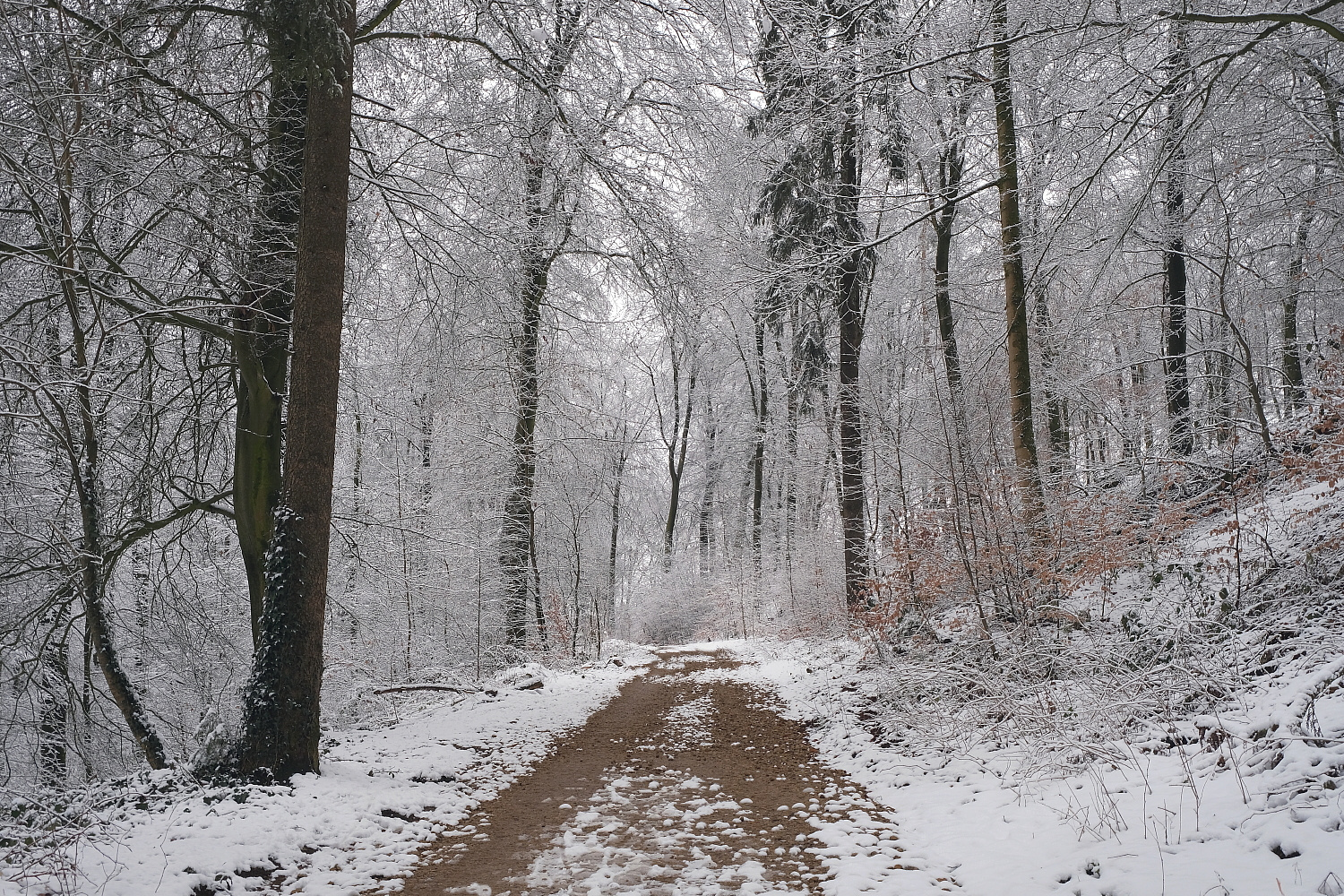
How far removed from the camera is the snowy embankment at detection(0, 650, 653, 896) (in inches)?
137

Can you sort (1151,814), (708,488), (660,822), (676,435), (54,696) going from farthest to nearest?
1. (708,488)
2. (676,435)
3. (54,696)
4. (660,822)
5. (1151,814)

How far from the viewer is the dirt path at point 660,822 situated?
3719 millimetres

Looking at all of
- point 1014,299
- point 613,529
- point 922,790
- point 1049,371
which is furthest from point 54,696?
point 613,529

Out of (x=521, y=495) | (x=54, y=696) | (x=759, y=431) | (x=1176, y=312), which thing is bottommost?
(x=54, y=696)

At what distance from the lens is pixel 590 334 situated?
12.4 meters

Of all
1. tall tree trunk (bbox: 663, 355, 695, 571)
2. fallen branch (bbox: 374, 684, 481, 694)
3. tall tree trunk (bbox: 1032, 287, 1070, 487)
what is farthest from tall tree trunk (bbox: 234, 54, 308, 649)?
tall tree trunk (bbox: 663, 355, 695, 571)

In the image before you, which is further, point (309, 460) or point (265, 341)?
point (265, 341)

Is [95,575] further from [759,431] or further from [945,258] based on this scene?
Answer: [759,431]

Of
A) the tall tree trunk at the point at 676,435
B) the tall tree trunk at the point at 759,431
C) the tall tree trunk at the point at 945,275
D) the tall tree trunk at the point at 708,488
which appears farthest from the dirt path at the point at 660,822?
the tall tree trunk at the point at 708,488

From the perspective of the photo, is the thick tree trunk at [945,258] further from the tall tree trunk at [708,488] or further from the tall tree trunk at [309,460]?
the tall tree trunk at [708,488]

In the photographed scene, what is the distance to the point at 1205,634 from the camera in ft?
17.2

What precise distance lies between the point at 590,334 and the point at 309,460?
7364 mm

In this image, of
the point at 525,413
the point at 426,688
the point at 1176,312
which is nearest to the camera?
the point at 426,688

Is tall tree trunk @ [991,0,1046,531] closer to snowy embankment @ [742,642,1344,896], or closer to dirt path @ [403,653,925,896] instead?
snowy embankment @ [742,642,1344,896]
